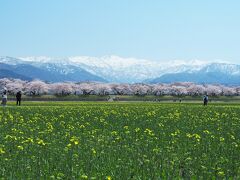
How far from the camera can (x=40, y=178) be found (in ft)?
38.4

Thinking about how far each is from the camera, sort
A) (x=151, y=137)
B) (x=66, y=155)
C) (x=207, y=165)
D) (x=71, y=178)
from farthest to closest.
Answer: (x=151, y=137) < (x=66, y=155) < (x=207, y=165) < (x=71, y=178)

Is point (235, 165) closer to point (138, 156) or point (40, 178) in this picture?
point (138, 156)

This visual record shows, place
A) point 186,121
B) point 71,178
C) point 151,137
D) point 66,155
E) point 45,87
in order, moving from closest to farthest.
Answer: point 71,178 → point 66,155 → point 151,137 → point 186,121 → point 45,87

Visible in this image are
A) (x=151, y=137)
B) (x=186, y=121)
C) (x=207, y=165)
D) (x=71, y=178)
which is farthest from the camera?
(x=186, y=121)

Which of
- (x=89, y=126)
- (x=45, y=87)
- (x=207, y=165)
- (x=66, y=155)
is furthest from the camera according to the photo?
(x=45, y=87)

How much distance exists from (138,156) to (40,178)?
4146 mm

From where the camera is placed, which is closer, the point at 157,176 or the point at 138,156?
the point at 157,176

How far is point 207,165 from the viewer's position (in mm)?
13656

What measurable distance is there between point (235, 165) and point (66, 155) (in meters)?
5.28

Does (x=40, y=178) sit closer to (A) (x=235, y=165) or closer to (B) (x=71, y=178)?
(B) (x=71, y=178)

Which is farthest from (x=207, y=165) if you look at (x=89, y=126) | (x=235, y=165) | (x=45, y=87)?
(x=45, y=87)

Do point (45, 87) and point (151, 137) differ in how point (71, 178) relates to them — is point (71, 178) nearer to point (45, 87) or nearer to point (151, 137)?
point (151, 137)

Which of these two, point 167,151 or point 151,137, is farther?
point 151,137

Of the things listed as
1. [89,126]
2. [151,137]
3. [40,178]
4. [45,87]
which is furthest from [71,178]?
[45,87]
